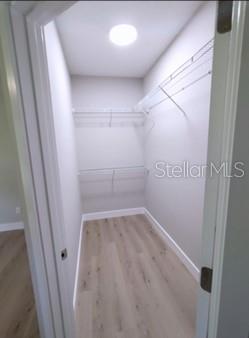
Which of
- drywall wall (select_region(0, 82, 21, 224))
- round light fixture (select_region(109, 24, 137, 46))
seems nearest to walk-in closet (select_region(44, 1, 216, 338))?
round light fixture (select_region(109, 24, 137, 46))

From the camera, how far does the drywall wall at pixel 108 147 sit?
2.89 meters

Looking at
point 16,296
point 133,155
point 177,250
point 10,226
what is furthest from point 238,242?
point 10,226

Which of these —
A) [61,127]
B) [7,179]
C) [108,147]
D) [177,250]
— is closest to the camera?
[61,127]

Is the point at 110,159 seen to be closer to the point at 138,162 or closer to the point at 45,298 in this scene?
the point at 138,162

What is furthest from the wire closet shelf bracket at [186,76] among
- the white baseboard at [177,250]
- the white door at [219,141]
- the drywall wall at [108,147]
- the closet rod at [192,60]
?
the white baseboard at [177,250]

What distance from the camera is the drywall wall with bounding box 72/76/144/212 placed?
9.48ft

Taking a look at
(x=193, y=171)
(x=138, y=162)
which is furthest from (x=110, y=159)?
(x=193, y=171)

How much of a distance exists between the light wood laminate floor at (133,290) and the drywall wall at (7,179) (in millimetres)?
1359

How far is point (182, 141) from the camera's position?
189 cm

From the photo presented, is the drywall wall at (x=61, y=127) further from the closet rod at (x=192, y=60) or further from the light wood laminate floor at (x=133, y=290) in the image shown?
the closet rod at (x=192, y=60)

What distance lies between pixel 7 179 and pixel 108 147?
170cm

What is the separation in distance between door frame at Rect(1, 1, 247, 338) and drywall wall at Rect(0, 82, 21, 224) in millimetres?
2270

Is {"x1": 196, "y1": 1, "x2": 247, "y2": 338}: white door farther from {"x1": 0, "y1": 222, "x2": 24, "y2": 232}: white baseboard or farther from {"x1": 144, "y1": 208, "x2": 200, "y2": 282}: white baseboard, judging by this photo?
{"x1": 0, "y1": 222, "x2": 24, "y2": 232}: white baseboard

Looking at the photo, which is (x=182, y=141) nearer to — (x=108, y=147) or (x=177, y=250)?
(x=177, y=250)
